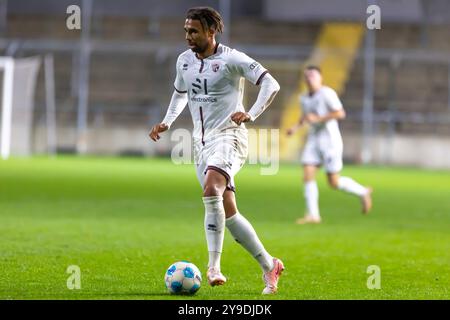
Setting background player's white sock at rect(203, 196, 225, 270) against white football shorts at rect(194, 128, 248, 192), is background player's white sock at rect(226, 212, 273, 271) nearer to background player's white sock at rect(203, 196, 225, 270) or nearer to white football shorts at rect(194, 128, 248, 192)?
background player's white sock at rect(203, 196, 225, 270)

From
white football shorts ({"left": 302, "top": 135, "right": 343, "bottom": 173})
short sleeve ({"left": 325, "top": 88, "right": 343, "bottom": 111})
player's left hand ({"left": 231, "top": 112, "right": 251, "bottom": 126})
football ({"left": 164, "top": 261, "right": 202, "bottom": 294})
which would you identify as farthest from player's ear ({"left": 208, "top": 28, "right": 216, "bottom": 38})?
white football shorts ({"left": 302, "top": 135, "right": 343, "bottom": 173})

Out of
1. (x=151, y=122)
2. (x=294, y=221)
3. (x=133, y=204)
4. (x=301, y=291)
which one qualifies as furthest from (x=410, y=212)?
(x=151, y=122)

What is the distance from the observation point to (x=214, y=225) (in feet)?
24.6

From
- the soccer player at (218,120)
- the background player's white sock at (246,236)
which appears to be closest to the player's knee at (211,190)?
the soccer player at (218,120)

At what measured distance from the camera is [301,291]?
7.64m

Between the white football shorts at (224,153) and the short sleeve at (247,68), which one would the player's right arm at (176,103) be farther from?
the short sleeve at (247,68)

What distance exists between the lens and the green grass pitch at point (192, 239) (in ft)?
25.5

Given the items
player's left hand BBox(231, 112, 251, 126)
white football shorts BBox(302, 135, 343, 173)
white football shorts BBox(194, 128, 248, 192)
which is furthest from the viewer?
white football shorts BBox(302, 135, 343, 173)

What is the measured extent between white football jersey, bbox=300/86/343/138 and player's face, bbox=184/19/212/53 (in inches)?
283

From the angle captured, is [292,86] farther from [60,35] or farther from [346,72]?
[60,35]

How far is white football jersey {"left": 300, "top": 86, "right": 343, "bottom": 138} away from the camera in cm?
1459

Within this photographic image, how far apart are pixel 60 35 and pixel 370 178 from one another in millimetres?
16419

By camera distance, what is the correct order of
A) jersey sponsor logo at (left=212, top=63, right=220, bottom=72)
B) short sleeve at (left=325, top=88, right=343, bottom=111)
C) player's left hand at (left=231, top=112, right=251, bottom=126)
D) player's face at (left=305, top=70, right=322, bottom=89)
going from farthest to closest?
short sleeve at (left=325, top=88, right=343, bottom=111) < player's face at (left=305, top=70, right=322, bottom=89) < jersey sponsor logo at (left=212, top=63, right=220, bottom=72) < player's left hand at (left=231, top=112, right=251, bottom=126)

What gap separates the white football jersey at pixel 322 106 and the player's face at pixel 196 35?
7183 millimetres
